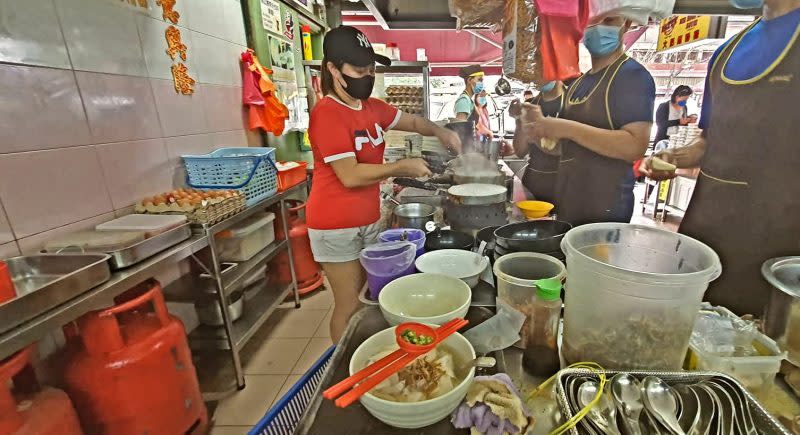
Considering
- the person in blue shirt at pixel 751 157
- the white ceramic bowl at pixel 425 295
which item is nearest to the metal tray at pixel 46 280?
the white ceramic bowl at pixel 425 295

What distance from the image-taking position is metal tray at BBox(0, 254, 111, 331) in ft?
3.73

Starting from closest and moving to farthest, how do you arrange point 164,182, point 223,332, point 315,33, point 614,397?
point 614,397 < point 164,182 < point 223,332 < point 315,33

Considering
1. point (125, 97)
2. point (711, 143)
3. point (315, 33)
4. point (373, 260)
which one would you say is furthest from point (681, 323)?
point (315, 33)

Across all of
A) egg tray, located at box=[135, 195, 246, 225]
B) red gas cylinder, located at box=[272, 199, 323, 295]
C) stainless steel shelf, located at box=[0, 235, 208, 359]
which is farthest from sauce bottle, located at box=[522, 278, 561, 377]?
red gas cylinder, located at box=[272, 199, 323, 295]

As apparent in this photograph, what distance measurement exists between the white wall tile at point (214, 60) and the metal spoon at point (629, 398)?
3010 millimetres

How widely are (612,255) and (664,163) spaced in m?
0.92

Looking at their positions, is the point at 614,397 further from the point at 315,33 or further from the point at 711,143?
the point at 315,33

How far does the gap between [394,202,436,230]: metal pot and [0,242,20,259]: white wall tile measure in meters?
1.65

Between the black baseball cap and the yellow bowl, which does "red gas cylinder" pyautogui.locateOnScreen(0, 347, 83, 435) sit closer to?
the black baseball cap

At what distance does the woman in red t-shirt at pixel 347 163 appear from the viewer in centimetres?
169

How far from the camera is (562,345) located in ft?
2.87

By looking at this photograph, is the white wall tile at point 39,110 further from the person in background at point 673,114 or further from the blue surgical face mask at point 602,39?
the person in background at point 673,114

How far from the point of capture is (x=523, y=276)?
1.00 m

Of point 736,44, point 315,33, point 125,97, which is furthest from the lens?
point 315,33
